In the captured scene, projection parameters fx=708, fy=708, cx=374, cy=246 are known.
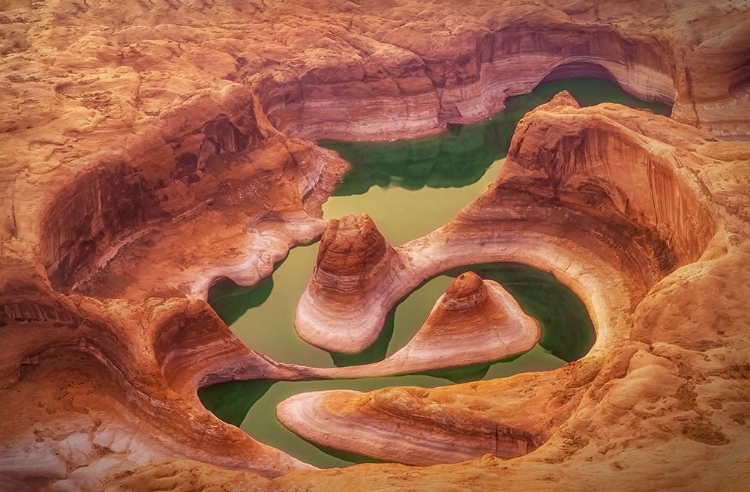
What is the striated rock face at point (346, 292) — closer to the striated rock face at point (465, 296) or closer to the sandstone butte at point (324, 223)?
the sandstone butte at point (324, 223)

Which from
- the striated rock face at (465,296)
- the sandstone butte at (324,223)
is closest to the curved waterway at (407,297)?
the sandstone butte at (324,223)

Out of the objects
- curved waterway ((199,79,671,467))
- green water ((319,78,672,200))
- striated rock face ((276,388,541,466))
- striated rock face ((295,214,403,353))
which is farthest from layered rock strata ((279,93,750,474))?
green water ((319,78,672,200))

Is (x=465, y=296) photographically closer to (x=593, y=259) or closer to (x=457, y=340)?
(x=457, y=340)

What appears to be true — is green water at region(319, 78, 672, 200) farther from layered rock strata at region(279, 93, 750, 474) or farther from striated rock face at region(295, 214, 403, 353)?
striated rock face at region(295, 214, 403, 353)

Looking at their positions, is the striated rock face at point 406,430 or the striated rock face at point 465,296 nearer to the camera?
the striated rock face at point 406,430

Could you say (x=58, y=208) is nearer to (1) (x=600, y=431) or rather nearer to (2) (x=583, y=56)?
(1) (x=600, y=431)

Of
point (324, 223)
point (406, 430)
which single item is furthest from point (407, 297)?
point (406, 430)
